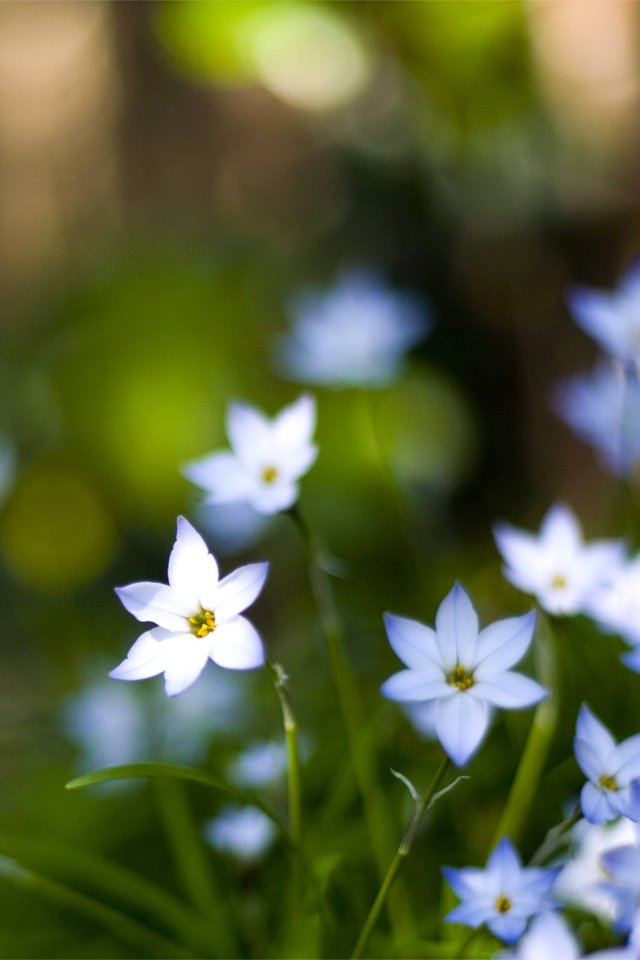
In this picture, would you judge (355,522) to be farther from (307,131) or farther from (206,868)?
(307,131)

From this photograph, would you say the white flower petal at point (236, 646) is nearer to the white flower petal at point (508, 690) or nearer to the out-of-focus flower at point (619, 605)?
the white flower petal at point (508, 690)

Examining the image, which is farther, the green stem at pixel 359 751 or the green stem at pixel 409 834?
the green stem at pixel 359 751

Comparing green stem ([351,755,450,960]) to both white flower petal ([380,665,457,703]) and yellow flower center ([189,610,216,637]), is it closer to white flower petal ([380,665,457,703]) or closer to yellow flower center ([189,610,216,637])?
white flower petal ([380,665,457,703])

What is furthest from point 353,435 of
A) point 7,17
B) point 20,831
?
point 7,17

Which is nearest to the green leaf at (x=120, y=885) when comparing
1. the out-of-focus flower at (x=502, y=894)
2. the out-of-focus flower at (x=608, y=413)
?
the out-of-focus flower at (x=502, y=894)

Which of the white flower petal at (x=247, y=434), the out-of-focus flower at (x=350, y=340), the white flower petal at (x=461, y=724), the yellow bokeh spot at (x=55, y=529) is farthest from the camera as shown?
the yellow bokeh spot at (x=55, y=529)

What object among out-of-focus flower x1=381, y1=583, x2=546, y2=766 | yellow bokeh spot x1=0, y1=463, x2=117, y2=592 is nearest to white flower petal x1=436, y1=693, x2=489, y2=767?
out-of-focus flower x1=381, y1=583, x2=546, y2=766
